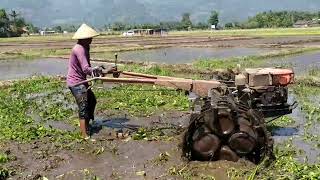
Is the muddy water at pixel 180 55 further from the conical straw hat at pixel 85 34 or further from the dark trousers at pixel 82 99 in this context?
the conical straw hat at pixel 85 34

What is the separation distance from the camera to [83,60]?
794 centimetres

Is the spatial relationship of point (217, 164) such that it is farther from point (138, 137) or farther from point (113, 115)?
point (113, 115)

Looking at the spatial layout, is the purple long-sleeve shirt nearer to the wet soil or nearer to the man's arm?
the man's arm

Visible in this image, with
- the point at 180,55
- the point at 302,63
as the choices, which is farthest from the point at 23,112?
the point at 180,55

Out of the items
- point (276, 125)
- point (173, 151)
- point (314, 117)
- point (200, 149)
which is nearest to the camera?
point (200, 149)

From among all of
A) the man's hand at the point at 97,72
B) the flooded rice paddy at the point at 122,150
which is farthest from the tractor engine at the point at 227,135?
the man's hand at the point at 97,72

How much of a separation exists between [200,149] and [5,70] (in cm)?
1761

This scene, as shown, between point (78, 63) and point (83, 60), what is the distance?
272mm

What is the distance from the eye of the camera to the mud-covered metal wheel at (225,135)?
6.43 metres

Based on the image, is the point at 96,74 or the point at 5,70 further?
the point at 5,70

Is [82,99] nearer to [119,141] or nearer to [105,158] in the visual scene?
[119,141]

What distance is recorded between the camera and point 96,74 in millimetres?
7719

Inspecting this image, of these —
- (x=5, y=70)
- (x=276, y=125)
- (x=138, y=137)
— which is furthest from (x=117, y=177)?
(x=5, y=70)

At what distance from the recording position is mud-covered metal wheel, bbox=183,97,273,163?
21.1ft
